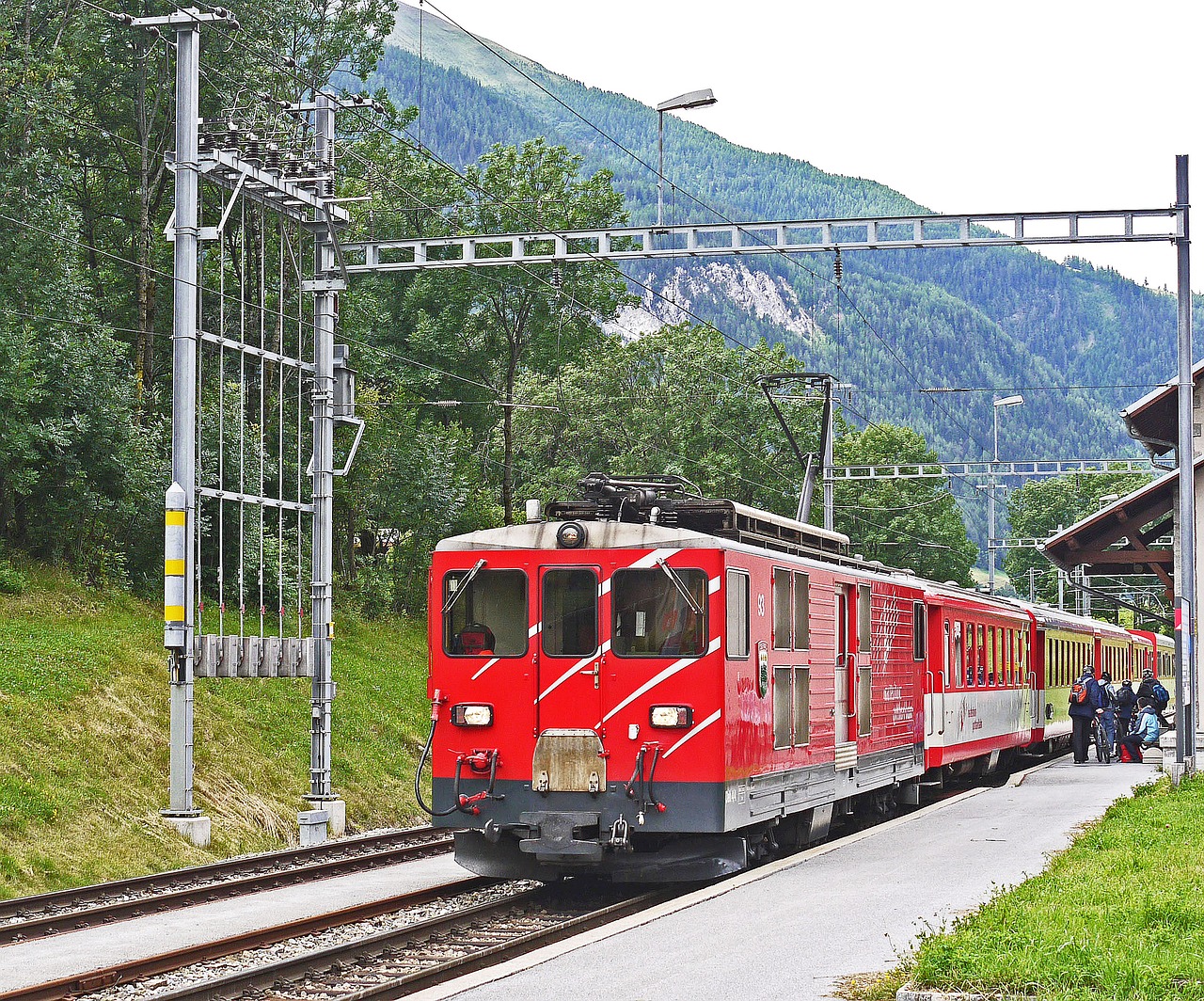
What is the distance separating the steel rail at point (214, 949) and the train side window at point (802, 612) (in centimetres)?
381

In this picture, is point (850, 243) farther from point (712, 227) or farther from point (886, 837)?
point (886, 837)

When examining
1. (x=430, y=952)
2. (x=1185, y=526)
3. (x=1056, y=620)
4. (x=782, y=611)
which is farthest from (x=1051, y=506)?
(x=430, y=952)

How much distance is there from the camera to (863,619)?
1773 centimetres

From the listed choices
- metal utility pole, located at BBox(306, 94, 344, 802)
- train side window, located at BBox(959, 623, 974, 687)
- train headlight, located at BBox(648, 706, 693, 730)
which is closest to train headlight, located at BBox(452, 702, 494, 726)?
train headlight, located at BBox(648, 706, 693, 730)

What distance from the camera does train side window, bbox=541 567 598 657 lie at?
13.1 m

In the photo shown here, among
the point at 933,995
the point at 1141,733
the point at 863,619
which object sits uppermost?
the point at 863,619

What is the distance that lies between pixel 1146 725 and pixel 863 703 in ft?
43.5

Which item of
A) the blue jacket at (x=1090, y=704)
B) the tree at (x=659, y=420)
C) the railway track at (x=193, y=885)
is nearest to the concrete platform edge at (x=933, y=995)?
the railway track at (x=193, y=885)

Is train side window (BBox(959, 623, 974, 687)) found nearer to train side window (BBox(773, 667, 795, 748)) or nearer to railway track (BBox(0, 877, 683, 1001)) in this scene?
train side window (BBox(773, 667, 795, 748))

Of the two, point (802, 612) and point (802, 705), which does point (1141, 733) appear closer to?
point (802, 705)

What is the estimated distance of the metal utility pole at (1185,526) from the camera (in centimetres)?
2191

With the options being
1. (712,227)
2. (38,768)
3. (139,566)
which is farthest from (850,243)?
(139,566)

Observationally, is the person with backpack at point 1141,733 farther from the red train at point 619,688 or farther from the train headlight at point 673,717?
the train headlight at point 673,717

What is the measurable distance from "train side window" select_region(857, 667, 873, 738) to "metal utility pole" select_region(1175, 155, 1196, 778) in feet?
19.7
